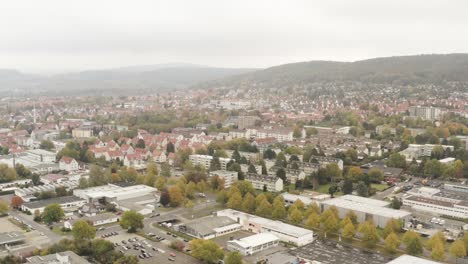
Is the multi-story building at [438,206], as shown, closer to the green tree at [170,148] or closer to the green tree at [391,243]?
the green tree at [391,243]

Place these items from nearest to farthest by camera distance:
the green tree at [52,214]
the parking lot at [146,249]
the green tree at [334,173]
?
the parking lot at [146,249], the green tree at [52,214], the green tree at [334,173]

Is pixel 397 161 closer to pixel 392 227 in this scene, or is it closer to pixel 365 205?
pixel 365 205

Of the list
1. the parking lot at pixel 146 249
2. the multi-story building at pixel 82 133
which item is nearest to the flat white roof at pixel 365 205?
the parking lot at pixel 146 249

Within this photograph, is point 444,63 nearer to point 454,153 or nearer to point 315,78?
point 315,78

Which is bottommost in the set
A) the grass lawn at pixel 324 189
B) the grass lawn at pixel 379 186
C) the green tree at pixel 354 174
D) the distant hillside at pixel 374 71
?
the grass lawn at pixel 379 186

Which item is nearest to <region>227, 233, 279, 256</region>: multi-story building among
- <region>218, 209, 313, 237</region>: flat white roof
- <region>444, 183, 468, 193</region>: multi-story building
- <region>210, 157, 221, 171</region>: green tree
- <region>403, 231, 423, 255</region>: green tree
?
<region>218, 209, 313, 237</region>: flat white roof

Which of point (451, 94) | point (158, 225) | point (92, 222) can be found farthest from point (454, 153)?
point (451, 94)

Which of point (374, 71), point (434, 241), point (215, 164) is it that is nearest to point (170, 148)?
point (215, 164)
